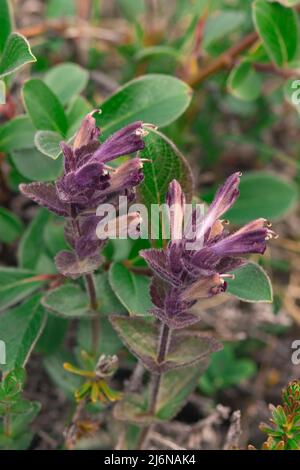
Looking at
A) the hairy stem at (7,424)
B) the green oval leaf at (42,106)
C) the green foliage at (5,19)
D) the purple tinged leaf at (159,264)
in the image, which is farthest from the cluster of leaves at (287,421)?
the green foliage at (5,19)

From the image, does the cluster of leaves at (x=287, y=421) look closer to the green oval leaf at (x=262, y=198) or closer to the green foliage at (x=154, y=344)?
the green foliage at (x=154, y=344)

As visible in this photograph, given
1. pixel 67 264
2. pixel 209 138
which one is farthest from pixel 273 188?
pixel 67 264

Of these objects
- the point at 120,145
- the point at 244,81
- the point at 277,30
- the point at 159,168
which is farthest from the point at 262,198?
the point at 120,145

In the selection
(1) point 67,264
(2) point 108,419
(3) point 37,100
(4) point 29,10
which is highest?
(4) point 29,10

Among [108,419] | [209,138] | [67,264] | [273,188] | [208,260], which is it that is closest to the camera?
[208,260]

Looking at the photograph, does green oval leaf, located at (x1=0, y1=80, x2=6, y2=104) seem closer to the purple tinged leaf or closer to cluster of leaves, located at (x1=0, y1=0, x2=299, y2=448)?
cluster of leaves, located at (x1=0, y1=0, x2=299, y2=448)

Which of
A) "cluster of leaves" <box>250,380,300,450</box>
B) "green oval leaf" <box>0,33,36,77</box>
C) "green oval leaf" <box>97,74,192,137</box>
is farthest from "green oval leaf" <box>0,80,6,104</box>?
"cluster of leaves" <box>250,380,300,450</box>

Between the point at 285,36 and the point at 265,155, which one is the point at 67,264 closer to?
the point at 285,36
